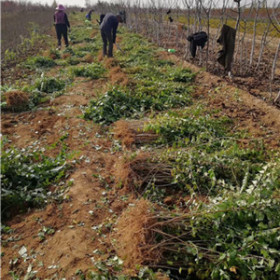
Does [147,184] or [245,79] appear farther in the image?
[245,79]

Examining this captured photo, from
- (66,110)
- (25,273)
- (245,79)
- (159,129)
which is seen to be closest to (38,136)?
(66,110)

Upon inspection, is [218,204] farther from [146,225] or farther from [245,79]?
[245,79]

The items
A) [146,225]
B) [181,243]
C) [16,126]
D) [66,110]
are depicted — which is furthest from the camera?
[66,110]

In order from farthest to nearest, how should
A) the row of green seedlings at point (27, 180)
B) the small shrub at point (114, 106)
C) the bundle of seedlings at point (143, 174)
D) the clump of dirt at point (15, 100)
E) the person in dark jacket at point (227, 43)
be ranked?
the person in dark jacket at point (227, 43), the clump of dirt at point (15, 100), the small shrub at point (114, 106), the bundle of seedlings at point (143, 174), the row of green seedlings at point (27, 180)

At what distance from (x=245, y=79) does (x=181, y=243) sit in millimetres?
5731

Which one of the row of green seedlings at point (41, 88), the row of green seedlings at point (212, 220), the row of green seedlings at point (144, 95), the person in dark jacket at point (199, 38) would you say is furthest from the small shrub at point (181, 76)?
the row of green seedlings at point (212, 220)

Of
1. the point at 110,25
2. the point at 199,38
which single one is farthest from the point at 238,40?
the point at 110,25

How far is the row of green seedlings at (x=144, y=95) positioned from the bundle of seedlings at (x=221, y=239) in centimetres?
264

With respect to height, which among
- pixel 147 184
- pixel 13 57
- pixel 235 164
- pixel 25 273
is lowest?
pixel 25 273

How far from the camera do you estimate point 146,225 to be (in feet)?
6.86

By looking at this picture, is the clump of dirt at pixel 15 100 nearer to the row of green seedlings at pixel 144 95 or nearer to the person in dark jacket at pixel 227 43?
the row of green seedlings at pixel 144 95

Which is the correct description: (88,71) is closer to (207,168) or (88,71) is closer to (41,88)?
(41,88)

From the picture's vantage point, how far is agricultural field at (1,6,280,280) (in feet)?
6.34

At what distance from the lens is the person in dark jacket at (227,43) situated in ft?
19.9
